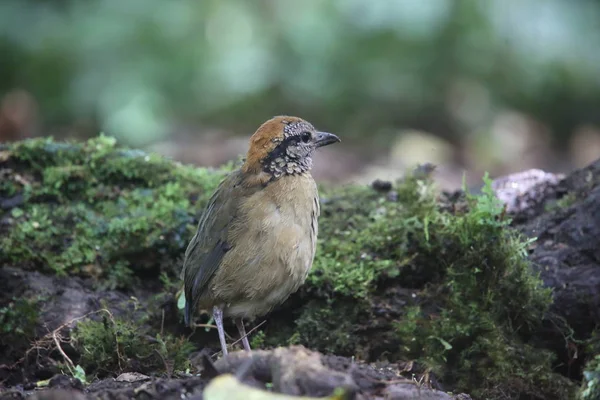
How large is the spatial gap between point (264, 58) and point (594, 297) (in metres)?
7.21

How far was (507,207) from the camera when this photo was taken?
6.28 m

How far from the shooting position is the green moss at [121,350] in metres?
5.38

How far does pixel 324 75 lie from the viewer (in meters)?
12.0

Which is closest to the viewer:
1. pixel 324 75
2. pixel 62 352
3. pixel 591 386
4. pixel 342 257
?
pixel 591 386

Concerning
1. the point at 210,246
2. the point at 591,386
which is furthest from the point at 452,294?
the point at 591,386

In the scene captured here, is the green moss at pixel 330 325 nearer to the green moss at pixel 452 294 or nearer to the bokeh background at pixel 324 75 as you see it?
the green moss at pixel 452 294

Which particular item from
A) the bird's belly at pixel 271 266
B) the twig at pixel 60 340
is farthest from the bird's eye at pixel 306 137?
the twig at pixel 60 340

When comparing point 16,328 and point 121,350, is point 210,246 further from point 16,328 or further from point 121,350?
point 16,328

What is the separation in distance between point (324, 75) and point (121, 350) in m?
7.23

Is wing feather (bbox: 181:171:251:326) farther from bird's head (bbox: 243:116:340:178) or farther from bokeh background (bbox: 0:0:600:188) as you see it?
bokeh background (bbox: 0:0:600:188)

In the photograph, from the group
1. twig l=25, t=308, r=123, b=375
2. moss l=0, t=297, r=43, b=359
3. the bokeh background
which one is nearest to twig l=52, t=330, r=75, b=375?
twig l=25, t=308, r=123, b=375

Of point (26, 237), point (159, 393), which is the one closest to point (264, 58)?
point (26, 237)

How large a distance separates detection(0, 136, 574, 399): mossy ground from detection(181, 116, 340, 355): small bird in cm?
44

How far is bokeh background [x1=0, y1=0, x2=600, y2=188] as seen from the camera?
11.5m
